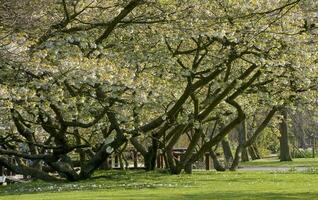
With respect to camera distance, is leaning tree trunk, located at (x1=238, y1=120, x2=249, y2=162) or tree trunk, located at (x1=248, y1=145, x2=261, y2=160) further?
tree trunk, located at (x1=248, y1=145, x2=261, y2=160)

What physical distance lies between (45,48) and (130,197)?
4404 millimetres

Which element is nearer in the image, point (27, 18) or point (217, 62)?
point (27, 18)

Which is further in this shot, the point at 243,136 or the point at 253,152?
the point at 253,152

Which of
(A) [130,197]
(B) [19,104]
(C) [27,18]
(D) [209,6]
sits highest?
(D) [209,6]

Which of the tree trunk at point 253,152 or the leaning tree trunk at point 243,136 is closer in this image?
the leaning tree trunk at point 243,136

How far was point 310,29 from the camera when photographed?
20078 millimetres

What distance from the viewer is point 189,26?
1702 centimetres

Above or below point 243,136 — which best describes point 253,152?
below

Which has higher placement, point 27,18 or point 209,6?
point 209,6

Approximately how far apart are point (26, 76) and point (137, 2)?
3.32m

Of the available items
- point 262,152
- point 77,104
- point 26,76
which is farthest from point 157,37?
point 262,152

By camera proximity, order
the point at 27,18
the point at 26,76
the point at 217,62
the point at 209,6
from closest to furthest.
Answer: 1. the point at 27,18
2. the point at 26,76
3. the point at 209,6
4. the point at 217,62

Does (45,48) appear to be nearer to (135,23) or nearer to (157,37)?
(135,23)

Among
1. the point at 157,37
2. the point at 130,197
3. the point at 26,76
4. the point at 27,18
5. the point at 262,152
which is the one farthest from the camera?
the point at 262,152
